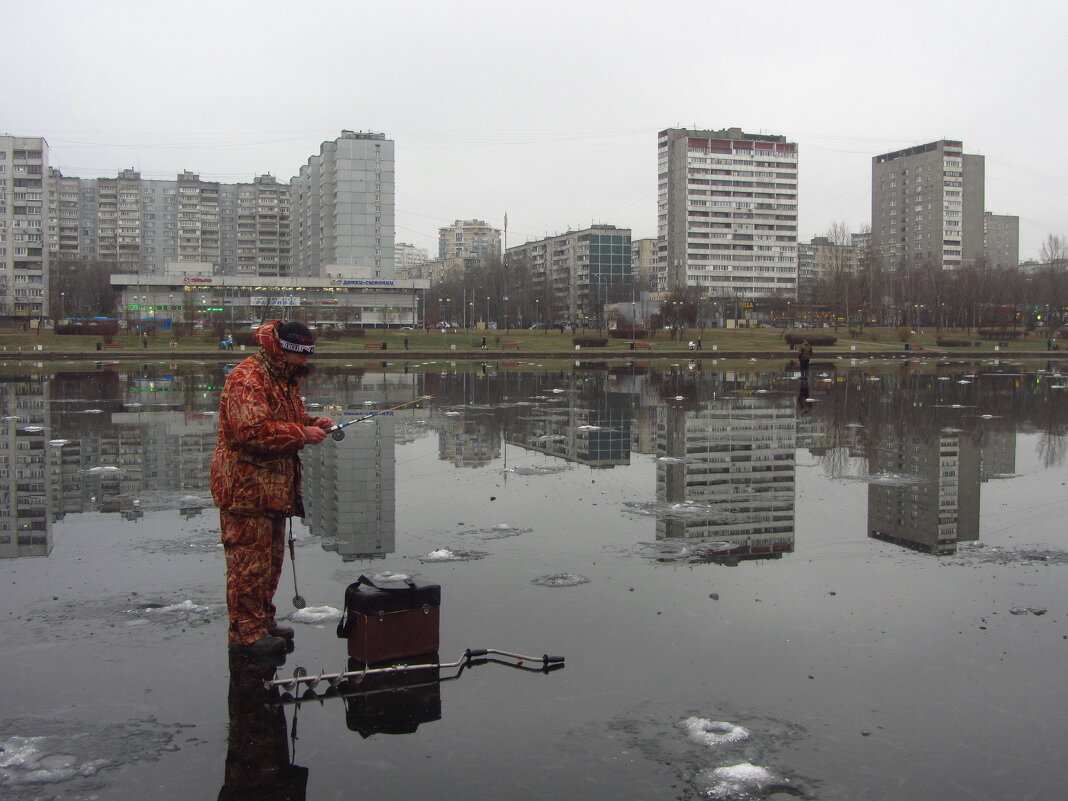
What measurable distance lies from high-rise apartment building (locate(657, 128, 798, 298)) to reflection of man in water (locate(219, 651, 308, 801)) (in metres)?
149

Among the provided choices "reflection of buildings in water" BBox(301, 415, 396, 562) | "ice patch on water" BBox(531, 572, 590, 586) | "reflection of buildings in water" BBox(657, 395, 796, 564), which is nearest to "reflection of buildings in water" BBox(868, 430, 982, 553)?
"reflection of buildings in water" BBox(657, 395, 796, 564)

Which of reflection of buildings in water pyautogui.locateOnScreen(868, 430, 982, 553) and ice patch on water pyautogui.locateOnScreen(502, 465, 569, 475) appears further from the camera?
ice patch on water pyautogui.locateOnScreen(502, 465, 569, 475)

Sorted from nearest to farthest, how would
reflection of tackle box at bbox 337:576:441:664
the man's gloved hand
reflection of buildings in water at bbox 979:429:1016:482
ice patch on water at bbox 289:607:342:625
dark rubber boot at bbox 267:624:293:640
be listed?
the man's gloved hand → reflection of tackle box at bbox 337:576:441:664 → dark rubber boot at bbox 267:624:293:640 → ice patch on water at bbox 289:607:342:625 → reflection of buildings in water at bbox 979:429:1016:482

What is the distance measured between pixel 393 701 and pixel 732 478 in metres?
8.59

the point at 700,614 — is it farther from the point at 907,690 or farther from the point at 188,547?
the point at 188,547

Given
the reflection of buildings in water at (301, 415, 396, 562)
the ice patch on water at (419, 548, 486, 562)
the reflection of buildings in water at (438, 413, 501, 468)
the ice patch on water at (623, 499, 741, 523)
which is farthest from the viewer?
the reflection of buildings in water at (438, 413, 501, 468)

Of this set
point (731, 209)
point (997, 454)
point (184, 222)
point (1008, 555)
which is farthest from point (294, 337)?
point (184, 222)

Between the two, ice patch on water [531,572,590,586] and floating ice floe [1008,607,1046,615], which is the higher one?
ice patch on water [531,572,590,586]

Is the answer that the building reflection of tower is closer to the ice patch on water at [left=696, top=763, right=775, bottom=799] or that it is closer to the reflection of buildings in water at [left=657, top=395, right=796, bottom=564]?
the reflection of buildings in water at [left=657, top=395, right=796, bottom=564]

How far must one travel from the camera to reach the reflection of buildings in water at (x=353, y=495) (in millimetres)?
9594

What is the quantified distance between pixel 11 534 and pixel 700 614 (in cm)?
753

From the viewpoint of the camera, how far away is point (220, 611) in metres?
7.25

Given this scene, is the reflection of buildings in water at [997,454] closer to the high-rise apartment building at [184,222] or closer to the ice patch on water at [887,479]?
the ice patch on water at [887,479]

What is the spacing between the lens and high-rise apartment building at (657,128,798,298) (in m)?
153
